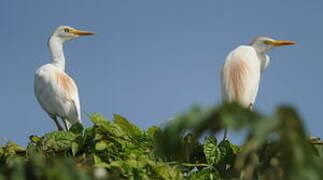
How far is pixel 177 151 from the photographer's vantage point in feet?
3.96

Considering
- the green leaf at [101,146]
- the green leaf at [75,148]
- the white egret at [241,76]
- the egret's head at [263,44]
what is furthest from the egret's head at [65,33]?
the green leaf at [101,146]

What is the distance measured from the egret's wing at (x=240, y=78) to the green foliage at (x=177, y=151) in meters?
1.31

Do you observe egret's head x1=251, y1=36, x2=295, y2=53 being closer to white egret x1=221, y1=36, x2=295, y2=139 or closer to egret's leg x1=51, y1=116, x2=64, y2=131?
white egret x1=221, y1=36, x2=295, y2=139

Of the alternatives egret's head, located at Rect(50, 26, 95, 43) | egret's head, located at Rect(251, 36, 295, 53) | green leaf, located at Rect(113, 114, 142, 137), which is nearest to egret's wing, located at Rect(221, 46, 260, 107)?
egret's head, located at Rect(251, 36, 295, 53)

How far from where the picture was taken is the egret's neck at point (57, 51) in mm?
7586

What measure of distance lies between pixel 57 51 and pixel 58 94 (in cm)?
113

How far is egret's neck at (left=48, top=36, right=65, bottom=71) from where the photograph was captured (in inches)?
299

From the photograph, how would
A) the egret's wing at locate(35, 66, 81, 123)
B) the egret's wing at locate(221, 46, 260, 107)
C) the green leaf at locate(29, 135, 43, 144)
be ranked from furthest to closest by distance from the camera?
1. the egret's wing at locate(35, 66, 81, 123)
2. the egret's wing at locate(221, 46, 260, 107)
3. the green leaf at locate(29, 135, 43, 144)

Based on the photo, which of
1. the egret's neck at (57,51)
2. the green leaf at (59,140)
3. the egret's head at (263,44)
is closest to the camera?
the green leaf at (59,140)

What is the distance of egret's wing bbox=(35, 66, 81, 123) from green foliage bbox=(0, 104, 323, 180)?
2.45m

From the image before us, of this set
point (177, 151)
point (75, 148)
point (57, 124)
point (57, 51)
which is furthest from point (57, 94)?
point (177, 151)

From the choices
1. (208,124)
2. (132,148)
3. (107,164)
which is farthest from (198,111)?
(132,148)

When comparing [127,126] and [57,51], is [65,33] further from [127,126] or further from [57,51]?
[127,126]

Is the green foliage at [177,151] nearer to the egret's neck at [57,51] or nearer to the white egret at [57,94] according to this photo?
the white egret at [57,94]
